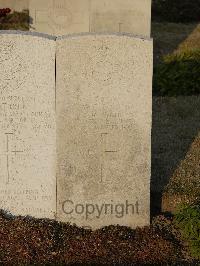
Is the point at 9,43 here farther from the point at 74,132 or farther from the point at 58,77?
the point at 74,132

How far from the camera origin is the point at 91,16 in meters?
11.3

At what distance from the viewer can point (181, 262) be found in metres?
5.04

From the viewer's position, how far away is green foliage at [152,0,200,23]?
18.1 metres

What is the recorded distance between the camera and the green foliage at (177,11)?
18094 mm

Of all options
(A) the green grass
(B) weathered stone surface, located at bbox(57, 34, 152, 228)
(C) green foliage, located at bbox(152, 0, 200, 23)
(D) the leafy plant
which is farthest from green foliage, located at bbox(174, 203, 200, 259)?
(C) green foliage, located at bbox(152, 0, 200, 23)

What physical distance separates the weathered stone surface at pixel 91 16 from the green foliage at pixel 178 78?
3.02 ft

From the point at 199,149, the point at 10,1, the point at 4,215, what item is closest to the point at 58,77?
the point at 4,215

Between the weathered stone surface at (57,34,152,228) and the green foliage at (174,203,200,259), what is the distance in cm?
40

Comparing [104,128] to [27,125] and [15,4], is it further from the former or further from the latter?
[15,4]

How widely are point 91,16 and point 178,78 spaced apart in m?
2.11

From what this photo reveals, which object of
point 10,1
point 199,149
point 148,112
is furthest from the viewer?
point 10,1

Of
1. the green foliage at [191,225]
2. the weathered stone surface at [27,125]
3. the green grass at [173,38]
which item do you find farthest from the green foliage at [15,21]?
the green foliage at [191,225]

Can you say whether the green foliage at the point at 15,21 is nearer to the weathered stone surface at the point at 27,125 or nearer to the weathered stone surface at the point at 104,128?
the weathered stone surface at the point at 27,125

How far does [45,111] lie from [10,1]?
12.0 metres
